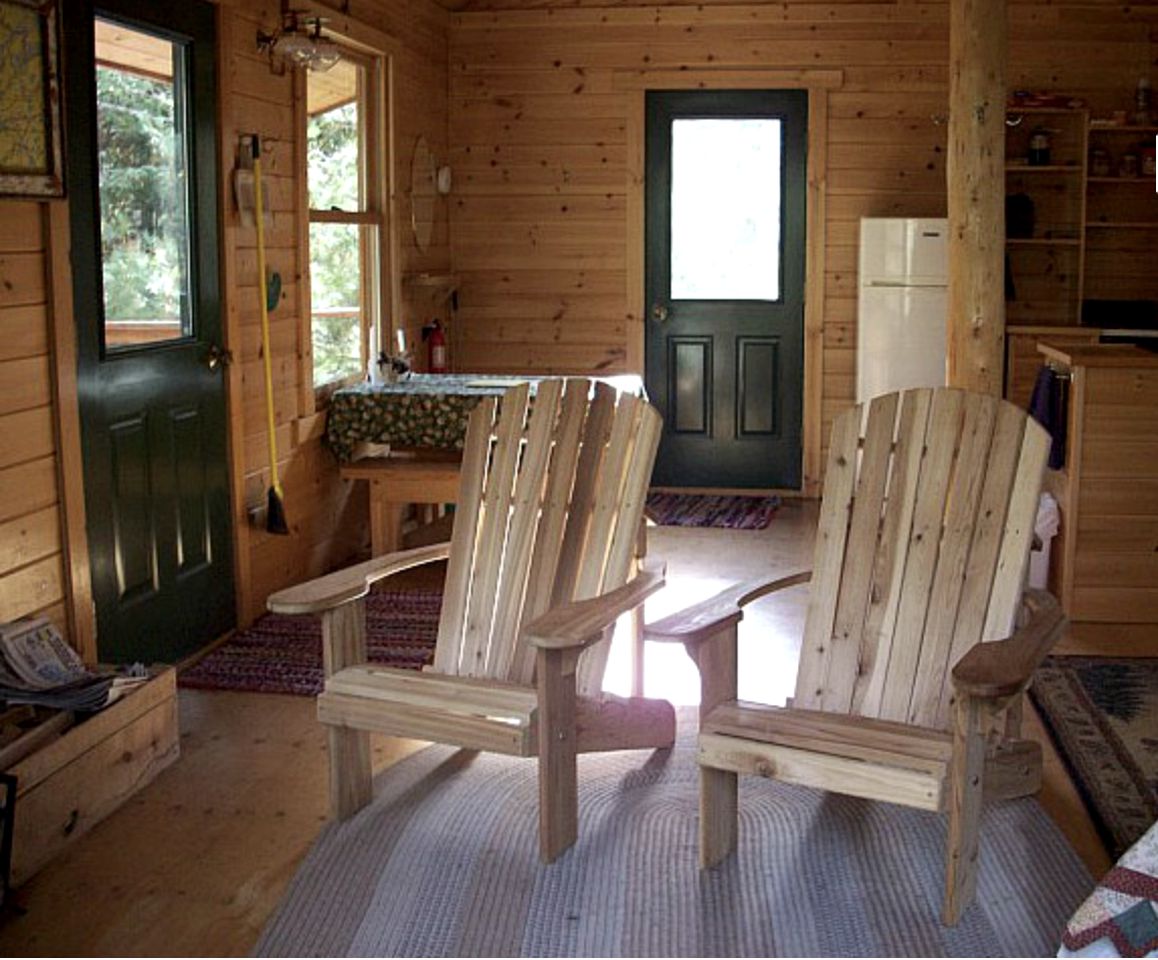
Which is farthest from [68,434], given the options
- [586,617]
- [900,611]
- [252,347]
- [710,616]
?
[900,611]

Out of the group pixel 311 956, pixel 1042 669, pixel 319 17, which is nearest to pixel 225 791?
pixel 311 956

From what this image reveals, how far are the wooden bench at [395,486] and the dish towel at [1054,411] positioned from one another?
2.09 metres

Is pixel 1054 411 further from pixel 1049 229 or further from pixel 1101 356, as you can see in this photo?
pixel 1049 229

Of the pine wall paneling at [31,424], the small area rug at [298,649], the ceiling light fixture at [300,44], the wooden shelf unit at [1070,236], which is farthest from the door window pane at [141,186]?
the wooden shelf unit at [1070,236]

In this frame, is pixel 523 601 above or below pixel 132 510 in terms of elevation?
below

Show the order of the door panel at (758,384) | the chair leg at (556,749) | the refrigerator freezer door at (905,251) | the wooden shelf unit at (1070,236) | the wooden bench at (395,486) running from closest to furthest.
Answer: the chair leg at (556,749), the wooden bench at (395,486), the refrigerator freezer door at (905,251), the wooden shelf unit at (1070,236), the door panel at (758,384)

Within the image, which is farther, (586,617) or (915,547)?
(915,547)

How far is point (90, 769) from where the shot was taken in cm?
338

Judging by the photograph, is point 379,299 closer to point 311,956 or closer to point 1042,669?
point 1042,669

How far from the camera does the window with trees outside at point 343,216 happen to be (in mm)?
5898

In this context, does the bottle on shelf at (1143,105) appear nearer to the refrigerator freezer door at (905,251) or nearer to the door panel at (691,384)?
the refrigerator freezer door at (905,251)

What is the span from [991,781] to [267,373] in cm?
293

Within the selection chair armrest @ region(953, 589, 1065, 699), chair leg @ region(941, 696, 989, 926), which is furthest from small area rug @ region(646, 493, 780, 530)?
chair leg @ region(941, 696, 989, 926)

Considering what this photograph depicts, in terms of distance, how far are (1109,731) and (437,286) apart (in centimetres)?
422
